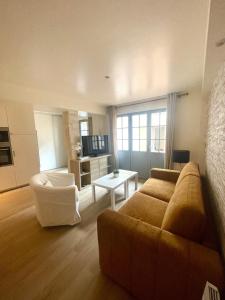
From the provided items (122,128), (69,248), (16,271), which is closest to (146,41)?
(69,248)

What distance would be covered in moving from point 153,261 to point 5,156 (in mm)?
3450

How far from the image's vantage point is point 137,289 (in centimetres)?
112

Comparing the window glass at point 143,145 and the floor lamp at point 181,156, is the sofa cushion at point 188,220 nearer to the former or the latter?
the floor lamp at point 181,156

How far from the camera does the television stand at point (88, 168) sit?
3479 millimetres

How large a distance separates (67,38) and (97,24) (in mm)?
386

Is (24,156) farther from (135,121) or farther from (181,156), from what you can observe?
(181,156)

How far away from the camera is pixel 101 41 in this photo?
1544 mm

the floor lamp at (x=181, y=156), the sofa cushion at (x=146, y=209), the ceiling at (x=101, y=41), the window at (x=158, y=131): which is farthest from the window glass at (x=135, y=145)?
the sofa cushion at (x=146, y=209)

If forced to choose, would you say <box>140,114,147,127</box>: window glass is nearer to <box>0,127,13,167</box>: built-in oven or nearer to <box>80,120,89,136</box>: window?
<box>80,120,89,136</box>: window

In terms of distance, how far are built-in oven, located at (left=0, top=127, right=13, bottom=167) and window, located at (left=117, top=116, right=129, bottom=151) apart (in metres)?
3.04

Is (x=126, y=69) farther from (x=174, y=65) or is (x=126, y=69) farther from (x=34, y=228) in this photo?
(x=34, y=228)

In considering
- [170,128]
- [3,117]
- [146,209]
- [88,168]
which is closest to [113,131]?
[88,168]

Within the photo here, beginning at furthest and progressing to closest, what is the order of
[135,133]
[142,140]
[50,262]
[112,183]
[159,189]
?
[135,133]
[142,140]
[112,183]
[159,189]
[50,262]

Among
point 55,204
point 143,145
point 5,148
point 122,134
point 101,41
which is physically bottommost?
point 55,204
